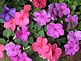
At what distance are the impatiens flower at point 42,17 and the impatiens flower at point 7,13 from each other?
0.32ft

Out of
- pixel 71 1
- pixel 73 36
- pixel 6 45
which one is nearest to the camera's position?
pixel 6 45

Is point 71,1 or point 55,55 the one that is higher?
point 71,1

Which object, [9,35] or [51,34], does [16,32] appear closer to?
[9,35]

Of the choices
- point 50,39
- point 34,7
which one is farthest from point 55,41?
point 34,7

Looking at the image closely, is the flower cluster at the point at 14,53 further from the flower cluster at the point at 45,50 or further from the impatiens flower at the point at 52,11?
the impatiens flower at the point at 52,11

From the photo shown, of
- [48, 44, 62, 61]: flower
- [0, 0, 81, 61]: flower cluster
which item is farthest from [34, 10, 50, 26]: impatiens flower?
[48, 44, 62, 61]: flower

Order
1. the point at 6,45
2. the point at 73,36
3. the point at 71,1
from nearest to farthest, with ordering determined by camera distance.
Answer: the point at 6,45 < the point at 73,36 < the point at 71,1

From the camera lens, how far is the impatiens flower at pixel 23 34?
1.14m

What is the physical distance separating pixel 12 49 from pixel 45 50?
13cm

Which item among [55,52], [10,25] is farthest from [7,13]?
[55,52]

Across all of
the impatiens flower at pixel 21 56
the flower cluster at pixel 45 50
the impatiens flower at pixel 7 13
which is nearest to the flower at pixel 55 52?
the flower cluster at pixel 45 50

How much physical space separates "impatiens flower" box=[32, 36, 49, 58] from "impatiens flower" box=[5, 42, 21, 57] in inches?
2.6

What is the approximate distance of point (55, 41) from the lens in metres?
1.21

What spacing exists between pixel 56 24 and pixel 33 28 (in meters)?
0.10
